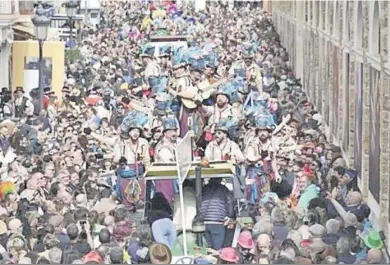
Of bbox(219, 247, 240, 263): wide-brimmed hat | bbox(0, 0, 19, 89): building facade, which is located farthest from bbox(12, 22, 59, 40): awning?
bbox(219, 247, 240, 263): wide-brimmed hat

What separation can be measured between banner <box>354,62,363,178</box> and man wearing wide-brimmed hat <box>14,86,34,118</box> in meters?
9.04

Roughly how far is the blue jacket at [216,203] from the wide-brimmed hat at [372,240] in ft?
7.30

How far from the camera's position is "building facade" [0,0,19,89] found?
3719cm

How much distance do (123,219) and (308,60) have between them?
20177 mm

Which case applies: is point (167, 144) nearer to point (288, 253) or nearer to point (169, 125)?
point (169, 125)

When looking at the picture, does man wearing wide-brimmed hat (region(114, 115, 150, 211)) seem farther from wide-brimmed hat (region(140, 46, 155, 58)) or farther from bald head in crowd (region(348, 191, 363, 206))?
wide-brimmed hat (region(140, 46, 155, 58))

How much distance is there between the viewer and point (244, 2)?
97.3 m

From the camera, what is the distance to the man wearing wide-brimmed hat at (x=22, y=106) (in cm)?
2825

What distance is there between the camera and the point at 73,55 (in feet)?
135

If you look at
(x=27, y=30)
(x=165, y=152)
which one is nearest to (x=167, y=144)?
(x=165, y=152)

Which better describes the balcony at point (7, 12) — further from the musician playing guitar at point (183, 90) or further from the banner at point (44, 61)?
the musician playing guitar at point (183, 90)

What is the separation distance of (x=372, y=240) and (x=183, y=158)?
3.50 metres

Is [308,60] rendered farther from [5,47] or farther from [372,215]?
[372,215]

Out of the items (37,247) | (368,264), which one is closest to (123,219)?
(37,247)
